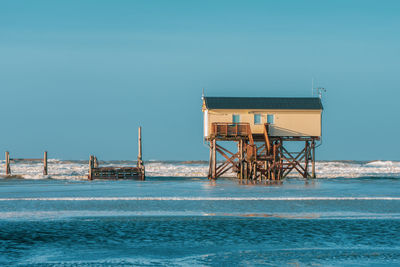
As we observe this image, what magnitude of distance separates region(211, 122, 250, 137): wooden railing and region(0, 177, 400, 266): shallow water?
2257cm

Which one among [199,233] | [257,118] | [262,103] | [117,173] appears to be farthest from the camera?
[117,173]

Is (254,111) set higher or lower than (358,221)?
higher

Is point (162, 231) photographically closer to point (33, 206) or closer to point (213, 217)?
point (213, 217)

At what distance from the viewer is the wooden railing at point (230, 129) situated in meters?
50.8

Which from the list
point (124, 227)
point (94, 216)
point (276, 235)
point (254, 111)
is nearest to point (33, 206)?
point (94, 216)

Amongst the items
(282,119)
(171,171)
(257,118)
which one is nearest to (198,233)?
(257,118)

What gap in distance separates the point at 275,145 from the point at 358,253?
36.7 metres

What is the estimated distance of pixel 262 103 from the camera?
2046 inches

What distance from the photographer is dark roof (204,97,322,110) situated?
51.4 m

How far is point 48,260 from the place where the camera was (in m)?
13.6

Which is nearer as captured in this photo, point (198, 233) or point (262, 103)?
point (198, 233)

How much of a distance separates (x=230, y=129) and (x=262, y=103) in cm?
369

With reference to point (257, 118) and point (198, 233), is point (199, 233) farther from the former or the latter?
point (257, 118)

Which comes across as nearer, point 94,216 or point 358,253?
point 358,253
